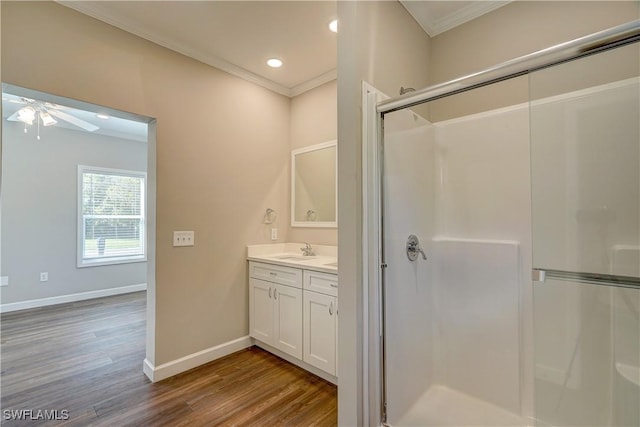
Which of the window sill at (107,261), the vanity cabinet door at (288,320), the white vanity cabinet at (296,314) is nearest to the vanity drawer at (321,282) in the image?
the white vanity cabinet at (296,314)

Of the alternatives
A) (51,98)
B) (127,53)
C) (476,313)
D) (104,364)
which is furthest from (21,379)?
(476,313)

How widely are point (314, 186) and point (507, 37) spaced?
74.9 inches

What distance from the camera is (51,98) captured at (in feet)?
6.11

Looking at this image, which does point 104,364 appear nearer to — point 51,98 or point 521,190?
point 51,98

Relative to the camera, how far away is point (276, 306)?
257cm

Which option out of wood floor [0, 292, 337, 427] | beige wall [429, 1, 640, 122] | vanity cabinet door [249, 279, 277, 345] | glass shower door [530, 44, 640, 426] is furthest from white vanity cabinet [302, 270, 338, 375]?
beige wall [429, 1, 640, 122]

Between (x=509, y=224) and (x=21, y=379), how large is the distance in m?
3.67

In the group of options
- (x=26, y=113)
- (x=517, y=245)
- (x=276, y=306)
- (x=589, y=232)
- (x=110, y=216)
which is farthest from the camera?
(x=110, y=216)

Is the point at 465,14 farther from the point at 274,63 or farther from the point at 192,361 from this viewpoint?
the point at 192,361

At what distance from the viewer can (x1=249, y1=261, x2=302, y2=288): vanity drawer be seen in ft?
7.87

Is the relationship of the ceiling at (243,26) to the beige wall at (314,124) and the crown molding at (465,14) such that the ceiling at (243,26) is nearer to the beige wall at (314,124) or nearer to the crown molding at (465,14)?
the crown molding at (465,14)

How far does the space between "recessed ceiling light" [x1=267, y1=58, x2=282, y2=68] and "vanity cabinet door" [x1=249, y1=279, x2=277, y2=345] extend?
78.1 inches

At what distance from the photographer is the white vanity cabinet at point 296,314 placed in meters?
2.17

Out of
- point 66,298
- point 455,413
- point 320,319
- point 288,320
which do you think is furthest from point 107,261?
point 455,413
